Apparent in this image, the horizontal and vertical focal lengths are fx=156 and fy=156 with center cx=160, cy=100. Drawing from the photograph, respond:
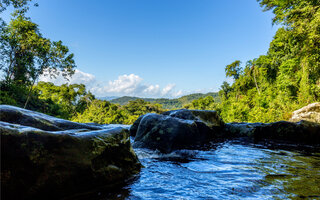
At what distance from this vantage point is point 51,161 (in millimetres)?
1983

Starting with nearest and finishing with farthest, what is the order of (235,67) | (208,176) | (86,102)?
(208,176) < (235,67) < (86,102)

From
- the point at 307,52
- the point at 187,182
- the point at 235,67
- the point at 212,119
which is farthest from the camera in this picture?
the point at 235,67

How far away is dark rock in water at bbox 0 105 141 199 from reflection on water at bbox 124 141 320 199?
58 centimetres

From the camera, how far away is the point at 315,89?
16.0 m

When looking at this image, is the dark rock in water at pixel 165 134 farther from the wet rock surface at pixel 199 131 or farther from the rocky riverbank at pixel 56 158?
the rocky riverbank at pixel 56 158

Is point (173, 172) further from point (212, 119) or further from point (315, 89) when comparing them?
point (315, 89)

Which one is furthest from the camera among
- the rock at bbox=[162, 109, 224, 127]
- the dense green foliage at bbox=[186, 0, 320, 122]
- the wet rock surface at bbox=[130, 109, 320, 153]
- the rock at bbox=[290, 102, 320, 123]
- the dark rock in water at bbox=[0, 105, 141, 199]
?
the rock at bbox=[290, 102, 320, 123]

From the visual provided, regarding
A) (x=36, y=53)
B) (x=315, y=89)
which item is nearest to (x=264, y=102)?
(x=315, y=89)

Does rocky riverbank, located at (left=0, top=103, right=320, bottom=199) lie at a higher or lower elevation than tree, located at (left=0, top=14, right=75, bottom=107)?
lower

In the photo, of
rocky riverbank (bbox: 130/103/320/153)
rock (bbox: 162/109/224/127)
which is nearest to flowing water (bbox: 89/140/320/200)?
rocky riverbank (bbox: 130/103/320/153)

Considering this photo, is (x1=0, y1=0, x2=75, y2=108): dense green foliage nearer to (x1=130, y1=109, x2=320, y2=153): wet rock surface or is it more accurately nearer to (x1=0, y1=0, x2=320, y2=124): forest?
(x1=0, y1=0, x2=320, y2=124): forest

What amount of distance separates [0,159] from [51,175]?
1.82ft

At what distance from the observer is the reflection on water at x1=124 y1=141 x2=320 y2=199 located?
89.7 inches

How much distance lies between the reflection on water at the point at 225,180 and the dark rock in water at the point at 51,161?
0.58 meters
